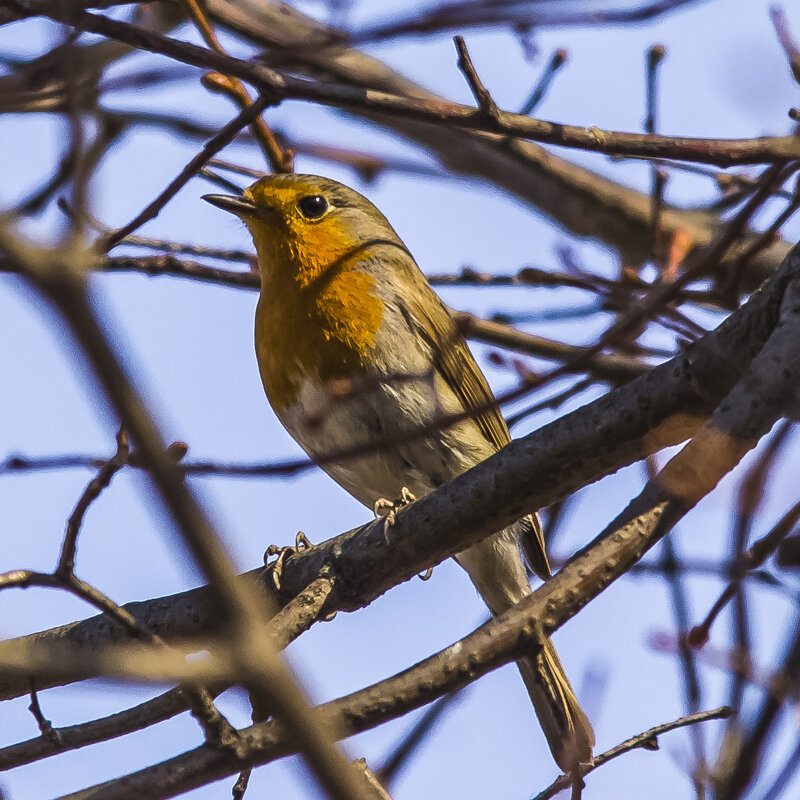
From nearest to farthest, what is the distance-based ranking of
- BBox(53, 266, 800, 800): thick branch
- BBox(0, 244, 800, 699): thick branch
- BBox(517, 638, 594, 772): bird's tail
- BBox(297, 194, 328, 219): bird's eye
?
BBox(53, 266, 800, 800): thick branch < BBox(0, 244, 800, 699): thick branch < BBox(517, 638, 594, 772): bird's tail < BBox(297, 194, 328, 219): bird's eye

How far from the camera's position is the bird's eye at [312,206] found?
5.79 m

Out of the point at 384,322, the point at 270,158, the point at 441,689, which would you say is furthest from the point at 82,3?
the point at 384,322

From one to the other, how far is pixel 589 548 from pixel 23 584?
59.6 inches

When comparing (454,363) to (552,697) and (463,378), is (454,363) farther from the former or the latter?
(552,697)

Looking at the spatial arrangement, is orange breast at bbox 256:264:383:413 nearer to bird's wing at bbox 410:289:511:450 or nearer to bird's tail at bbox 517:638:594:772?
bird's wing at bbox 410:289:511:450

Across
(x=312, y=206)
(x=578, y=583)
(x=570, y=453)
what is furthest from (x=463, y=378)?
(x=578, y=583)

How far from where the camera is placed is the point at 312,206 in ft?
19.1

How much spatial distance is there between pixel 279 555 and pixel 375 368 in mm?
1030

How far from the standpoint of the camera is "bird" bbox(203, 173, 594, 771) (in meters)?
4.94

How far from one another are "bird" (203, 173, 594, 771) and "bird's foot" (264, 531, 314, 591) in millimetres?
416

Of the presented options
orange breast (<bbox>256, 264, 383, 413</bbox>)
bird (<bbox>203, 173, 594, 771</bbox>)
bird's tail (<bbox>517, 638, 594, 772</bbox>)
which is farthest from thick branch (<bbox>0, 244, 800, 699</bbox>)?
bird's tail (<bbox>517, 638, 594, 772</bbox>)

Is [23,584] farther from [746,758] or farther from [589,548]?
[746,758]

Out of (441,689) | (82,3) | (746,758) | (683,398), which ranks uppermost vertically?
(82,3)

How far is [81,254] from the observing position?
1.29 meters
